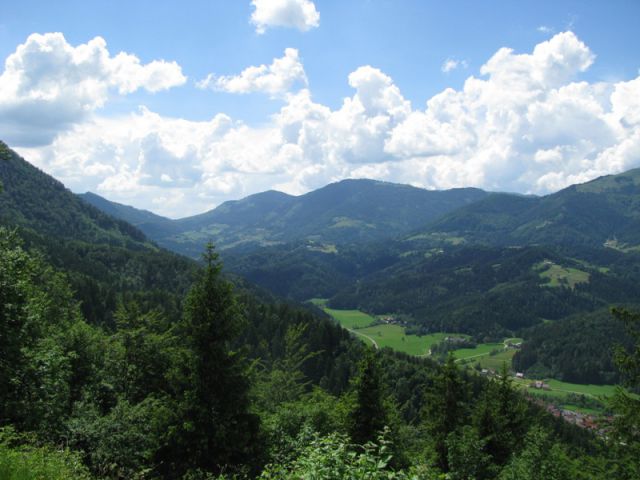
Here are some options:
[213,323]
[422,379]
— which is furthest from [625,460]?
[422,379]

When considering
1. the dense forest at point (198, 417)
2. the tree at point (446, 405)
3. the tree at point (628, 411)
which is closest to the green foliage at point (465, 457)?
the dense forest at point (198, 417)

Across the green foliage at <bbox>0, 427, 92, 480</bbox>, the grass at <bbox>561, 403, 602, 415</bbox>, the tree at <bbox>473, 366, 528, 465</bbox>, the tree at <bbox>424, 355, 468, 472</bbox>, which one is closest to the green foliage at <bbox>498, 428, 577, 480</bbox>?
the tree at <bbox>473, 366, 528, 465</bbox>

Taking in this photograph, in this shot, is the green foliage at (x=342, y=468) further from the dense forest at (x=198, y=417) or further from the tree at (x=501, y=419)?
the tree at (x=501, y=419)

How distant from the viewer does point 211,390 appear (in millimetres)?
22844

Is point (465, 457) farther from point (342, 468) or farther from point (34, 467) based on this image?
point (34, 467)

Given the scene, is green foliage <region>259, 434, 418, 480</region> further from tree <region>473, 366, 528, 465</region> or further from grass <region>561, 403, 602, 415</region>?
grass <region>561, 403, 602, 415</region>

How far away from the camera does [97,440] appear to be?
20656 millimetres

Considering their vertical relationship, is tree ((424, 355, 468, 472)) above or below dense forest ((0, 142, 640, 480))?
below

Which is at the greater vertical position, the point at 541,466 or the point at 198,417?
the point at 198,417

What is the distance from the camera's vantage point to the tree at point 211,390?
21.9m

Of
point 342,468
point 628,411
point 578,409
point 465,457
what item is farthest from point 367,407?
point 578,409

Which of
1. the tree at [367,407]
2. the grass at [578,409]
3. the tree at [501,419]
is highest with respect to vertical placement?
the tree at [367,407]

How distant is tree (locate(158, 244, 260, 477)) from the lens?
71.9 ft

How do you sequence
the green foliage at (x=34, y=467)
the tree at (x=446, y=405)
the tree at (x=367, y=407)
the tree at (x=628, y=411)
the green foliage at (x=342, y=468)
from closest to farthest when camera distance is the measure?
the green foliage at (x=342, y=468) < the green foliage at (x=34, y=467) < the tree at (x=628, y=411) < the tree at (x=367, y=407) < the tree at (x=446, y=405)
